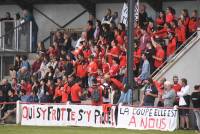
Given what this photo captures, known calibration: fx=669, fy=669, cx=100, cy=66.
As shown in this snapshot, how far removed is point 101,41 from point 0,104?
532 centimetres

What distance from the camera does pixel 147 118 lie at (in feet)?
82.2

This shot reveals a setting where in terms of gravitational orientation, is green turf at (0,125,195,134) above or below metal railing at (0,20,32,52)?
below

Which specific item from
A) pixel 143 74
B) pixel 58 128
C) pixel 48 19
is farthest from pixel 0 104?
pixel 48 19

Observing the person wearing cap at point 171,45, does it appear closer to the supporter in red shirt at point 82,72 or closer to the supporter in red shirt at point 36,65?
the supporter in red shirt at point 82,72

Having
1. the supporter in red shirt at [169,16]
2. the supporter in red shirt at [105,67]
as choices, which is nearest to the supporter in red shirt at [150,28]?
the supporter in red shirt at [169,16]

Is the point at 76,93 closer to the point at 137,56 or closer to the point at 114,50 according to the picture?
the point at 114,50

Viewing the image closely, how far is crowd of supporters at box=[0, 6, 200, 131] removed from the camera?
87.1 ft

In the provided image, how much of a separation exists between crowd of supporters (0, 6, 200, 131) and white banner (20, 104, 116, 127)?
61 cm

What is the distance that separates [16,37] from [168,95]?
1253 cm

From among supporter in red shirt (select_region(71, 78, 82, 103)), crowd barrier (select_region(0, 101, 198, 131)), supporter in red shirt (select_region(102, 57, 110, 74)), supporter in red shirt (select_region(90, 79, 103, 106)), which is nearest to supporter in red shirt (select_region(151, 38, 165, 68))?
supporter in red shirt (select_region(102, 57, 110, 74))

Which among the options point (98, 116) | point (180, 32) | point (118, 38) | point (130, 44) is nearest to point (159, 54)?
point (180, 32)

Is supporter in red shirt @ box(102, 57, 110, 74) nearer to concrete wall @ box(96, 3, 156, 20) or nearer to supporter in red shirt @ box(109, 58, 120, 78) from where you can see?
supporter in red shirt @ box(109, 58, 120, 78)

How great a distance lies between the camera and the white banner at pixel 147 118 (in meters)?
24.5

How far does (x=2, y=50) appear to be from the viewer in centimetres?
3547
